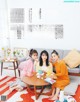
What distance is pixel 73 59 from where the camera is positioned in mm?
5160

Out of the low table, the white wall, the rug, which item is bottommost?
Result: the rug

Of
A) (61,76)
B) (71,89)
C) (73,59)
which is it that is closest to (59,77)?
(61,76)

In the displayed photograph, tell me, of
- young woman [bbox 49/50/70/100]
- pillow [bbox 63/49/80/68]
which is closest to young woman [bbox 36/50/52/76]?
young woman [bbox 49/50/70/100]

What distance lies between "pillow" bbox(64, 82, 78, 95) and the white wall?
144cm

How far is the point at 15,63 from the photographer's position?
5.68 meters

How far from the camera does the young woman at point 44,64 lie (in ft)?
14.0

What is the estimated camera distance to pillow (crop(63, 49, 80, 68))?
16.6 feet

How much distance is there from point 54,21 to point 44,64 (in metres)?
1.79

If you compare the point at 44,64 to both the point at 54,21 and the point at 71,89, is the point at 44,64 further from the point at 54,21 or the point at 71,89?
the point at 54,21

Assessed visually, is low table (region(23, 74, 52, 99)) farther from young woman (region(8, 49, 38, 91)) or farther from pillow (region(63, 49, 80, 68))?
pillow (region(63, 49, 80, 68))

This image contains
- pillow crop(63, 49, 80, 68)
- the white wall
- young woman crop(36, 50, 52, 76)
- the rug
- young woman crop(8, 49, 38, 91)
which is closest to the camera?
the rug

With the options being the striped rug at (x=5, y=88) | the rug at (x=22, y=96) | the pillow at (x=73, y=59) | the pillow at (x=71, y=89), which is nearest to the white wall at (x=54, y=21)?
the pillow at (x=73, y=59)

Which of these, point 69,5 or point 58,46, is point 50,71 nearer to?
point 58,46

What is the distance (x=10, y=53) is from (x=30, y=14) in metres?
1.22
